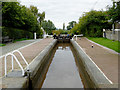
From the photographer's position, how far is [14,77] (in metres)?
5.55

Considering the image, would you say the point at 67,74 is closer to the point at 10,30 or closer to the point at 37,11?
the point at 10,30

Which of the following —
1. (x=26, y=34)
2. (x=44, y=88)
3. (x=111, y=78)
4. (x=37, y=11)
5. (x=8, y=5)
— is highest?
(x=37, y=11)

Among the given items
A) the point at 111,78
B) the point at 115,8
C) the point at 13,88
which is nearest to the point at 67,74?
the point at 111,78

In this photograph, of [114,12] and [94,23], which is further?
[94,23]

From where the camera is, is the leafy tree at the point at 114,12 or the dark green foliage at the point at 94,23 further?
the dark green foliage at the point at 94,23

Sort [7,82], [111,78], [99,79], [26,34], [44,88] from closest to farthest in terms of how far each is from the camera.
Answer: [7,82], [99,79], [111,78], [44,88], [26,34]

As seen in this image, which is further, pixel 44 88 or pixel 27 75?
pixel 44 88

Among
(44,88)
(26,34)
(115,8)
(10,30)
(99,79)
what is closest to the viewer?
(99,79)

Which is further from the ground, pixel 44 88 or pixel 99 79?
pixel 99 79

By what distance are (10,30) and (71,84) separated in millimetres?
17133

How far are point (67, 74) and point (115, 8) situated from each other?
5.88m

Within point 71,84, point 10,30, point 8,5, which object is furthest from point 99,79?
point 10,30

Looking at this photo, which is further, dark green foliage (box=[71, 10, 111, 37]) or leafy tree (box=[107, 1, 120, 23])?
dark green foliage (box=[71, 10, 111, 37])

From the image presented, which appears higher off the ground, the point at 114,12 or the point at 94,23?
the point at 94,23
